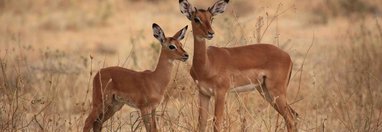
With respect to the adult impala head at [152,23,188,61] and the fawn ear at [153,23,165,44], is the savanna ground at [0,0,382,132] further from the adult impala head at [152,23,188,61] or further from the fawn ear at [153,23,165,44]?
the fawn ear at [153,23,165,44]

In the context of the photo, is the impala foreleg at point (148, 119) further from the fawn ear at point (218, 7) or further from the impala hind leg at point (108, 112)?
the fawn ear at point (218, 7)

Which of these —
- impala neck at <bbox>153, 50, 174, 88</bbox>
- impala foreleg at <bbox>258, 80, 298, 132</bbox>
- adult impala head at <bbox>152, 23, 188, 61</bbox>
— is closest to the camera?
adult impala head at <bbox>152, 23, 188, 61</bbox>

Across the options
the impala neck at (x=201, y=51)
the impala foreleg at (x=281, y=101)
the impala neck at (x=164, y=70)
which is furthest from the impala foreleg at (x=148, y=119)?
the impala foreleg at (x=281, y=101)

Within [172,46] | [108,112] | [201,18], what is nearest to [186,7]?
[201,18]

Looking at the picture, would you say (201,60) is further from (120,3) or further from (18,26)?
(120,3)

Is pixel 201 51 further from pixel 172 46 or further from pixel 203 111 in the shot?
pixel 203 111

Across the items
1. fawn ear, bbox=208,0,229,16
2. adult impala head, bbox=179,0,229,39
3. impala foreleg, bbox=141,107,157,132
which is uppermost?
fawn ear, bbox=208,0,229,16

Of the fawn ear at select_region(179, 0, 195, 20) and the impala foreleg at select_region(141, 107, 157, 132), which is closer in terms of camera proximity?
the impala foreleg at select_region(141, 107, 157, 132)

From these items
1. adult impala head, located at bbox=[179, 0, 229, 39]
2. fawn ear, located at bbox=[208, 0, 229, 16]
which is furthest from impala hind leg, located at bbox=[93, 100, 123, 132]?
fawn ear, located at bbox=[208, 0, 229, 16]

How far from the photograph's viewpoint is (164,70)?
8352 millimetres

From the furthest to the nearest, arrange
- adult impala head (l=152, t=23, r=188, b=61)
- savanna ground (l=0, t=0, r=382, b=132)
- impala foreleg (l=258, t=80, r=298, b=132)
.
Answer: savanna ground (l=0, t=0, r=382, b=132)
impala foreleg (l=258, t=80, r=298, b=132)
adult impala head (l=152, t=23, r=188, b=61)

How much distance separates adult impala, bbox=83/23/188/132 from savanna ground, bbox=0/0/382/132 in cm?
28

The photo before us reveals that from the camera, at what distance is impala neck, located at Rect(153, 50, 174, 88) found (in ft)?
27.3

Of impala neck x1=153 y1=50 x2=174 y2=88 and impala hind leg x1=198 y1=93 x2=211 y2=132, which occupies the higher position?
impala neck x1=153 y1=50 x2=174 y2=88
